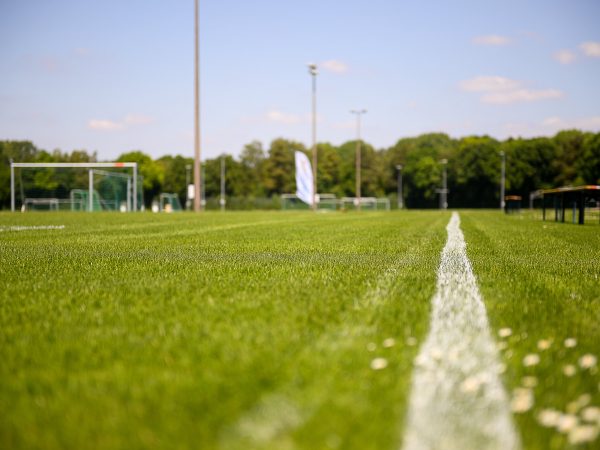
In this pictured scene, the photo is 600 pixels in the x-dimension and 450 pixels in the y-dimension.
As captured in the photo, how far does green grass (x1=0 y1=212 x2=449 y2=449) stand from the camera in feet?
5.65

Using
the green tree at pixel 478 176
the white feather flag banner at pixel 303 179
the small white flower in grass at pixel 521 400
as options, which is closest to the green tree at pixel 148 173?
the green tree at pixel 478 176

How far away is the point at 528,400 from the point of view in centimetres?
193

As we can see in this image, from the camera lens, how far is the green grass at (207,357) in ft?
5.65

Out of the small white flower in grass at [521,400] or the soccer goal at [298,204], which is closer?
the small white flower in grass at [521,400]

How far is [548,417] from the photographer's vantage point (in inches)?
70.7

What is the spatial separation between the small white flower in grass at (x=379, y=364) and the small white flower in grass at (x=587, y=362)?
2.48 feet

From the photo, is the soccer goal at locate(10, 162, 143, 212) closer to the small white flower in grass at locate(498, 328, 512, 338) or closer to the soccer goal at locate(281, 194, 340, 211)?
the soccer goal at locate(281, 194, 340, 211)

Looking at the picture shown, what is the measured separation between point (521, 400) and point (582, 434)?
0.85ft

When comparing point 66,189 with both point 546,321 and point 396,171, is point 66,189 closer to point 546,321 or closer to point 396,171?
point 546,321

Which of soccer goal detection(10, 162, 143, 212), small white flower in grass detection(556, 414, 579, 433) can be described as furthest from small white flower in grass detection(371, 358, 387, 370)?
soccer goal detection(10, 162, 143, 212)

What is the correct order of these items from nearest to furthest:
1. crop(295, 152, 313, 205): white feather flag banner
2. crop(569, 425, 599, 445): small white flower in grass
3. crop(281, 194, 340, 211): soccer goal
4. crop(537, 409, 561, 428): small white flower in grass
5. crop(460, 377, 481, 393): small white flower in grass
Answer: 1. crop(569, 425, 599, 445): small white flower in grass
2. crop(537, 409, 561, 428): small white flower in grass
3. crop(460, 377, 481, 393): small white flower in grass
4. crop(295, 152, 313, 205): white feather flag banner
5. crop(281, 194, 340, 211): soccer goal

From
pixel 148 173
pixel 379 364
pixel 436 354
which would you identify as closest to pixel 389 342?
pixel 436 354

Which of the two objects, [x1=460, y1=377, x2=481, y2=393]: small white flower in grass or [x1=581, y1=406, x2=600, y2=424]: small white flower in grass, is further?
[x1=460, y1=377, x2=481, y2=393]: small white flower in grass

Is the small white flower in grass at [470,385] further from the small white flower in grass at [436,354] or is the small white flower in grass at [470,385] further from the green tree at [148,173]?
the green tree at [148,173]
